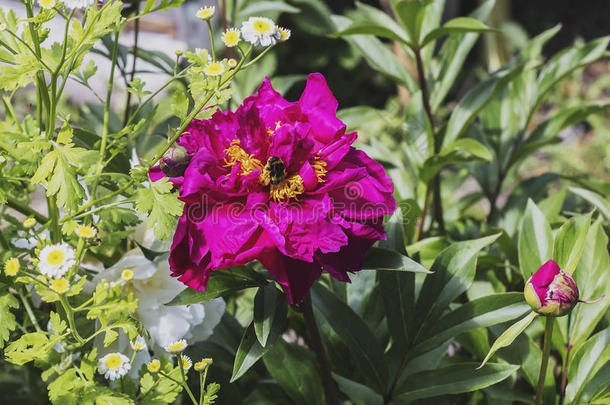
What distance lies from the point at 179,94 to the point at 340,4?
9.14 feet

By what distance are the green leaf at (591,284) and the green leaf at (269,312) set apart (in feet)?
1.16

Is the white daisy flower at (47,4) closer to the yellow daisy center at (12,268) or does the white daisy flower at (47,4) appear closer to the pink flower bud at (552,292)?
the yellow daisy center at (12,268)

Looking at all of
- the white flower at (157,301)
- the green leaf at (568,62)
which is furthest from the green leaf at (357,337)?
the green leaf at (568,62)

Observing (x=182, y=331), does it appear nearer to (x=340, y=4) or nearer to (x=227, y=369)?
(x=227, y=369)

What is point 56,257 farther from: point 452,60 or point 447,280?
point 452,60

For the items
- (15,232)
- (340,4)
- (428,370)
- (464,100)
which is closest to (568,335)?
(428,370)

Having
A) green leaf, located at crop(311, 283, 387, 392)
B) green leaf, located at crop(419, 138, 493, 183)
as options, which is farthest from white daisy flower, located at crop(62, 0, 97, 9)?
green leaf, located at crop(419, 138, 493, 183)

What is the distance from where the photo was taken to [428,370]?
648mm

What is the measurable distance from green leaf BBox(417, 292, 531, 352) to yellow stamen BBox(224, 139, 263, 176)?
0.27 meters

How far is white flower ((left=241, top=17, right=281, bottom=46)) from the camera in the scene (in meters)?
0.47

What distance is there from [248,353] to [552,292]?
25 cm

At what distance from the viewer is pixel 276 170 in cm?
50

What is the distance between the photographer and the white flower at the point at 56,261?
1.40 ft

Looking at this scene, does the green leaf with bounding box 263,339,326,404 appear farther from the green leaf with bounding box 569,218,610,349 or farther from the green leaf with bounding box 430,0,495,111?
the green leaf with bounding box 430,0,495,111
